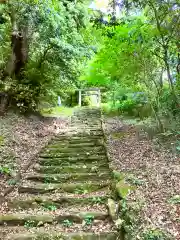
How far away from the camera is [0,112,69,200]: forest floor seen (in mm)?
6070

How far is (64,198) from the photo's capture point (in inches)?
206

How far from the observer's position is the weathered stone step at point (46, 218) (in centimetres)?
461

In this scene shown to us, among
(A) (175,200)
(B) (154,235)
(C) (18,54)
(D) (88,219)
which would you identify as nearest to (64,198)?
(D) (88,219)

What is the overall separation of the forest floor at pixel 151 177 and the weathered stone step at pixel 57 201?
660 mm

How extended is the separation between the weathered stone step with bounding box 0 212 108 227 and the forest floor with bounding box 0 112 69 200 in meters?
0.78

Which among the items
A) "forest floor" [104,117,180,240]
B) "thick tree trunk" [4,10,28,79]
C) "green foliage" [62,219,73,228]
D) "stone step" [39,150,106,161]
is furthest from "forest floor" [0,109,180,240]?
"thick tree trunk" [4,10,28,79]

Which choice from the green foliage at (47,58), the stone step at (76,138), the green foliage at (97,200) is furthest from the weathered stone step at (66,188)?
the green foliage at (47,58)

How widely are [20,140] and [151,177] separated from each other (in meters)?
4.26

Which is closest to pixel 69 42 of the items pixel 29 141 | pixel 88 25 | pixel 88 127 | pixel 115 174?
pixel 88 25

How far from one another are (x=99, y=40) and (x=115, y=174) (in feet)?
25.5

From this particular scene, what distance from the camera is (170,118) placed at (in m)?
7.43

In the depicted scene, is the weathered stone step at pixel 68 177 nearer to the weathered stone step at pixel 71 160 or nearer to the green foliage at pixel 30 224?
the weathered stone step at pixel 71 160

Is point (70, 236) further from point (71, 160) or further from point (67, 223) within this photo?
point (71, 160)

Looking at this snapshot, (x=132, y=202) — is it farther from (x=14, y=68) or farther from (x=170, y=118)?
(x=14, y=68)
